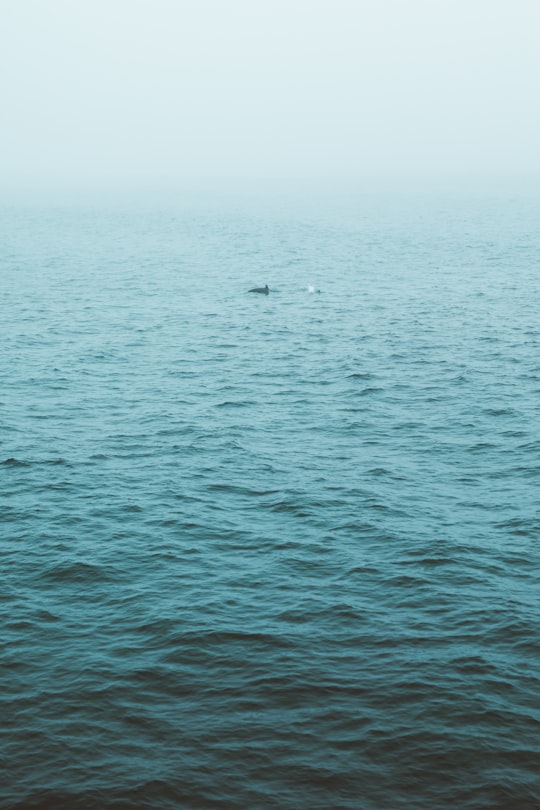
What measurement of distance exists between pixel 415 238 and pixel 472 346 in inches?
3541

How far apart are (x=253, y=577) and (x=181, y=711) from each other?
1003 cm

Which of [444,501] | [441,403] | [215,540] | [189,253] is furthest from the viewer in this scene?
[189,253]

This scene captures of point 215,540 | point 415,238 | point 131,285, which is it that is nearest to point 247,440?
point 215,540

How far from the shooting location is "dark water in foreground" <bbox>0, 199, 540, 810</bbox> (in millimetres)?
31891

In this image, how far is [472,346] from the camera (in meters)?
82.6

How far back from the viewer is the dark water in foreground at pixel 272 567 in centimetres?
3189

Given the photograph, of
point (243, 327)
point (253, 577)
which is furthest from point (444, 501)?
point (243, 327)

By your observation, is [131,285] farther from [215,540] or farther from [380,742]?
[380,742]

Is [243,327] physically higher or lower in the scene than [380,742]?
higher

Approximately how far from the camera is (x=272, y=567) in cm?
4438

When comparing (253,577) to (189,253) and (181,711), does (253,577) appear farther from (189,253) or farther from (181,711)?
(189,253)

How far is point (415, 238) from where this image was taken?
169m

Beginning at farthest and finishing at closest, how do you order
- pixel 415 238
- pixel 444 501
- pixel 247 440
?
pixel 415 238
pixel 247 440
pixel 444 501

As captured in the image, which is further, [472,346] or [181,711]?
[472,346]
